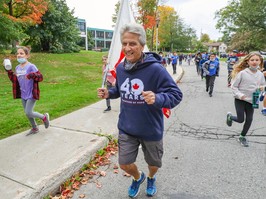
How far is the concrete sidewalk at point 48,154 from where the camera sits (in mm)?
2906

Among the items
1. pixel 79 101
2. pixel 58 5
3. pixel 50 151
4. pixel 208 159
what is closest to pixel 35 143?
pixel 50 151

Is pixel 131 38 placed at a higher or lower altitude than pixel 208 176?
higher

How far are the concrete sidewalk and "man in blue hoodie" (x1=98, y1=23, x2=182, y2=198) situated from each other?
1130 mm

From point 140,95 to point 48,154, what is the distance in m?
2.19

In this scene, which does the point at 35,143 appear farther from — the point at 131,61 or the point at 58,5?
the point at 58,5

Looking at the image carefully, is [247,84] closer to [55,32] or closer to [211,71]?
[211,71]

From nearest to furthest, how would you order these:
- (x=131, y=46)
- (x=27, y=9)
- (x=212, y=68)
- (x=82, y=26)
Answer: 1. (x=131, y=46)
2. (x=212, y=68)
3. (x=27, y=9)
4. (x=82, y=26)

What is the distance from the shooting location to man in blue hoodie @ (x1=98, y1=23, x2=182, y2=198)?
2338 mm

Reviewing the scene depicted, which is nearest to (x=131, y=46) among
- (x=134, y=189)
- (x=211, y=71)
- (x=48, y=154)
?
(x=134, y=189)

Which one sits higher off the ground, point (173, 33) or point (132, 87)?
point (173, 33)

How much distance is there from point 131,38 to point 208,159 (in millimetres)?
2541

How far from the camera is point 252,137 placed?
482cm

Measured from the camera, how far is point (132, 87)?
7.98 feet

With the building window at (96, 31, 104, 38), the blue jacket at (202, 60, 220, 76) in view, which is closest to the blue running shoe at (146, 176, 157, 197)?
the blue jacket at (202, 60, 220, 76)
